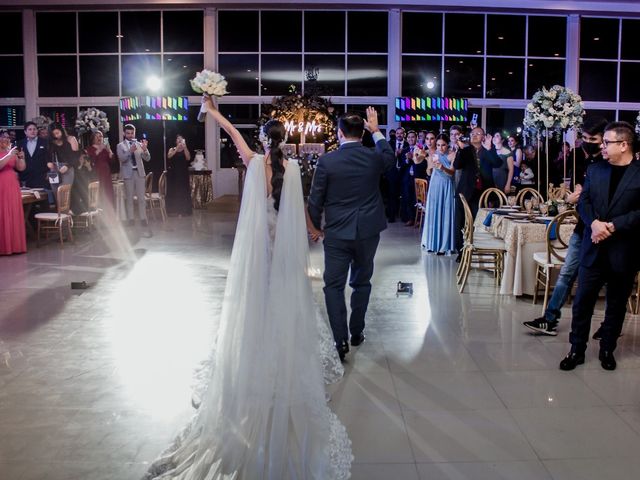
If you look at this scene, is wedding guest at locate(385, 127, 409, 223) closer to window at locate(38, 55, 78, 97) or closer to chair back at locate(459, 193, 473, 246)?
chair back at locate(459, 193, 473, 246)

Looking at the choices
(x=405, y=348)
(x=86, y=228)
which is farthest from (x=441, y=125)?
(x=405, y=348)

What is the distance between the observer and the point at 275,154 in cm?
439

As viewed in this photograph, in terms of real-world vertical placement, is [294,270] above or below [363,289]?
above

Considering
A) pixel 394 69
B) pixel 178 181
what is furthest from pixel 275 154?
pixel 394 69

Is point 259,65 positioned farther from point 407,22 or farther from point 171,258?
point 171,258

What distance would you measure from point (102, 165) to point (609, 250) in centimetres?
875

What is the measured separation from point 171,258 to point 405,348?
4.54m

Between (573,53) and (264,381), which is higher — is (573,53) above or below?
above

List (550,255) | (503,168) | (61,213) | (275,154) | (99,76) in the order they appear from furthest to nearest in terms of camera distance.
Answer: (99,76), (503,168), (61,213), (550,255), (275,154)

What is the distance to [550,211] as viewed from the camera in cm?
696

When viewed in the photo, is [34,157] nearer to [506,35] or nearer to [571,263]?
[571,263]

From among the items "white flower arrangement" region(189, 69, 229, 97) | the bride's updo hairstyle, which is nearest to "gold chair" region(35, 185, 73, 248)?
the bride's updo hairstyle

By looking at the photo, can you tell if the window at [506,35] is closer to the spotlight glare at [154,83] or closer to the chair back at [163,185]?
the spotlight glare at [154,83]

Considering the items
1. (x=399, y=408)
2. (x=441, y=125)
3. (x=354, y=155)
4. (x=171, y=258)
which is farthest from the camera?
(x=441, y=125)
